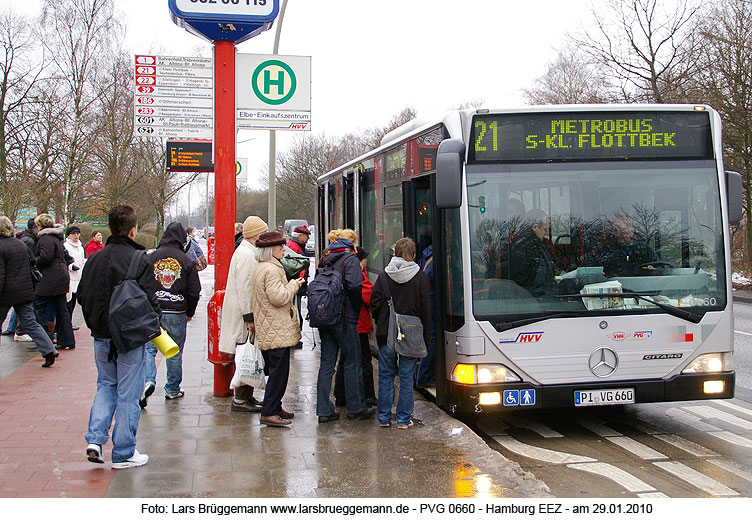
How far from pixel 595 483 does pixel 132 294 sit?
11.9 ft

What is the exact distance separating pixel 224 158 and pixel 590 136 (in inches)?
144

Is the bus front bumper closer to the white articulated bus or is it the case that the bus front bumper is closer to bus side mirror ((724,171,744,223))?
the white articulated bus

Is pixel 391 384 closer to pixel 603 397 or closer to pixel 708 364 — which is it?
pixel 603 397

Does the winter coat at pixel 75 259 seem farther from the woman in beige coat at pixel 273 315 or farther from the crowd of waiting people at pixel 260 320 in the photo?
the woman in beige coat at pixel 273 315

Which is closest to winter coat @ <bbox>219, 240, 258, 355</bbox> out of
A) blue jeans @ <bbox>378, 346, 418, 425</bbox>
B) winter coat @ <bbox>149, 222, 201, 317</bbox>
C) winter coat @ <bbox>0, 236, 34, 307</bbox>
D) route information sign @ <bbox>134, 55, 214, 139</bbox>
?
winter coat @ <bbox>149, 222, 201, 317</bbox>

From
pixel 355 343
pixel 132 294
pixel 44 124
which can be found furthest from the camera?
pixel 44 124

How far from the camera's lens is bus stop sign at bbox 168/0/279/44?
7.52m

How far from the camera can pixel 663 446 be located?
6.64 metres

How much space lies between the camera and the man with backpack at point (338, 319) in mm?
6871

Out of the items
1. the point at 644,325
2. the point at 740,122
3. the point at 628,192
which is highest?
the point at 740,122

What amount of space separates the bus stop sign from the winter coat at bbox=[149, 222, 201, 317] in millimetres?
2030
